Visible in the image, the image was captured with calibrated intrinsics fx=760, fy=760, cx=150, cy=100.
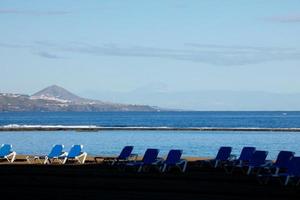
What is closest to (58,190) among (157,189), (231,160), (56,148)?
(157,189)

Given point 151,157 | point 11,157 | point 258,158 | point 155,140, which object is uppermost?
point 155,140

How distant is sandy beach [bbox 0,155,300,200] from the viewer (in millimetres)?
14133

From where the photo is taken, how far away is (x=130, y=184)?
16.3 meters

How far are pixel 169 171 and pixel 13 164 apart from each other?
5573 mm

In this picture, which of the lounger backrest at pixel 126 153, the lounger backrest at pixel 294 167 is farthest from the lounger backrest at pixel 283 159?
the lounger backrest at pixel 126 153

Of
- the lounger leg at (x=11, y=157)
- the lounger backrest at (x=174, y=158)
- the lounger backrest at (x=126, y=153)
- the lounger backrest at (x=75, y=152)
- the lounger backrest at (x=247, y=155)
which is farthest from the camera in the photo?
the lounger leg at (x=11, y=157)

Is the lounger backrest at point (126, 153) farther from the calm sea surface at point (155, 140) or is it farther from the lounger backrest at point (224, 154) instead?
the calm sea surface at point (155, 140)

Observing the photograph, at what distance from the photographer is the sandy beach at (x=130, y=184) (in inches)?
556

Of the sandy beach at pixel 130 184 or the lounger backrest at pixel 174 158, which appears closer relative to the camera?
the sandy beach at pixel 130 184

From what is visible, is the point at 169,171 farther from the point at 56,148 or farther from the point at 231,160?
the point at 56,148

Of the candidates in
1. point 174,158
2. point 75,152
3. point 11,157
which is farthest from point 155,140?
point 174,158

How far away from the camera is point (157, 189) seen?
15.2 m

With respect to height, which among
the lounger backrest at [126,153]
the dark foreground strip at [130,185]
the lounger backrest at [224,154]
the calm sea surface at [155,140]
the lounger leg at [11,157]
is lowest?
the dark foreground strip at [130,185]

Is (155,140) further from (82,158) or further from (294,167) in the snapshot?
(294,167)
